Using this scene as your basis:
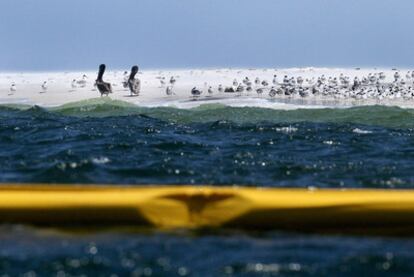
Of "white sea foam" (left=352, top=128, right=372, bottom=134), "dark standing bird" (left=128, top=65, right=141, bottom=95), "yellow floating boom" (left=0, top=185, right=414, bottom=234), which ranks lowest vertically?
"dark standing bird" (left=128, top=65, right=141, bottom=95)

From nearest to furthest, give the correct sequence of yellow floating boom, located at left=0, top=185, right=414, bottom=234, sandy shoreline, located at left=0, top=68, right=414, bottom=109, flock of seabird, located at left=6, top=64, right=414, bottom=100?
1. yellow floating boom, located at left=0, top=185, right=414, bottom=234
2. sandy shoreline, located at left=0, top=68, right=414, bottom=109
3. flock of seabird, located at left=6, top=64, right=414, bottom=100

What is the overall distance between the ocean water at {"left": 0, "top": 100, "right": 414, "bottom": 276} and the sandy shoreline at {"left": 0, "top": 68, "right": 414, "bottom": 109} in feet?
19.9

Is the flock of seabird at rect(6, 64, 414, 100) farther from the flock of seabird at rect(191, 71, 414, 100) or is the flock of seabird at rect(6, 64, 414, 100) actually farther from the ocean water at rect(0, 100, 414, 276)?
the ocean water at rect(0, 100, 414, 276)

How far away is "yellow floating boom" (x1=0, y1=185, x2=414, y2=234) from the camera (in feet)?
30.7

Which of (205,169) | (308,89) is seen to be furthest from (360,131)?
Answer: (308,89)

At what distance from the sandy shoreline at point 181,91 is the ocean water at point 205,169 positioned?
19.9 feet

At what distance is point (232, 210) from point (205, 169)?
500 centimetres

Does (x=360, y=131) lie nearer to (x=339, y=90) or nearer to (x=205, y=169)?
(x=205, y=169)

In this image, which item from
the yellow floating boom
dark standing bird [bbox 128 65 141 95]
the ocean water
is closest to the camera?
the ocean water

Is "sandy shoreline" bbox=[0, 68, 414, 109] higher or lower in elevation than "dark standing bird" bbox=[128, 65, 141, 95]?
lower

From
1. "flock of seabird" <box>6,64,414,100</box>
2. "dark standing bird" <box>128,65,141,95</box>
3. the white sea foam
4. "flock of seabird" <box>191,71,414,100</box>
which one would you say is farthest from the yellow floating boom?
"dark standing bird" <box>128,65,141,95</box>

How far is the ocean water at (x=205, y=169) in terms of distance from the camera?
8.34 m

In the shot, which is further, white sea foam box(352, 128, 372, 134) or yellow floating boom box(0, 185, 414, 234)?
white sea foam box(352, 128, 372, 134)

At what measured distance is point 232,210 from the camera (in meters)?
9.40
